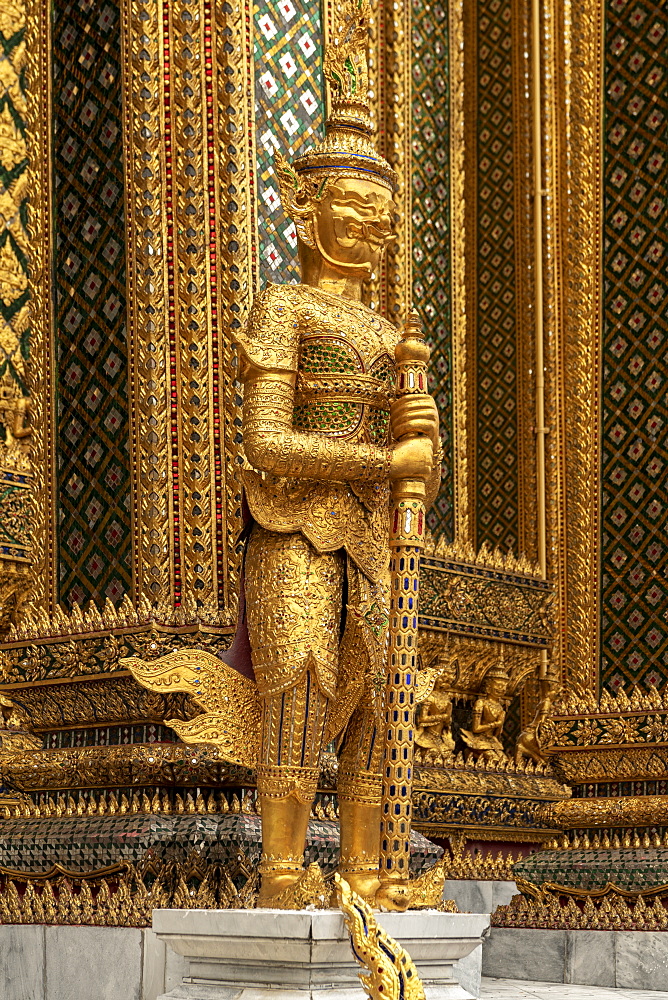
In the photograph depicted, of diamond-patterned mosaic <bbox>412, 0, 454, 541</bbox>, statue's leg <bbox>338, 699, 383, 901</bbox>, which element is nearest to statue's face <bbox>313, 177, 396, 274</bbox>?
statue's leg <bbox>338, 699, 383, 901</bbox>

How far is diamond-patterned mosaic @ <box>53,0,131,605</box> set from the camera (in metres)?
6.78

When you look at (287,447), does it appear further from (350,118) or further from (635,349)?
(635,349)

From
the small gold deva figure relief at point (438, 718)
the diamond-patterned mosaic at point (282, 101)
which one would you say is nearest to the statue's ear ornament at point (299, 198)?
the diamond-patterned mosaic at point (282, 101)

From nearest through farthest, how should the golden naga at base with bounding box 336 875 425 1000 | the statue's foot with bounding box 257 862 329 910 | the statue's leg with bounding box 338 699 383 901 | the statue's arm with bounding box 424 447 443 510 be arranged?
the golden naga at base with bounding box 336 875 425 1000
the statue's foot with bounding box 257 862 329 910
the statue's leg with bounding box 338 699 383 901
the statue's arm with bounding box 424 447 443 510

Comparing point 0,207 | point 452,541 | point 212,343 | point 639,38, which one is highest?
point 639,38

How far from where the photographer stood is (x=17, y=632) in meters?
A: 6.81

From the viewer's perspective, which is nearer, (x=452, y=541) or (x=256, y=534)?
(x=256, y=534)

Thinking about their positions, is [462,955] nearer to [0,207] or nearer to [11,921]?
[11,921]

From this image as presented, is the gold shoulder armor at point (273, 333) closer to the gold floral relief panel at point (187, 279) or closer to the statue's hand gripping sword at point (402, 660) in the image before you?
the statue's hand gripping sword at point (402, 660)

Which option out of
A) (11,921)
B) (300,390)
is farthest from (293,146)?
(11,921)

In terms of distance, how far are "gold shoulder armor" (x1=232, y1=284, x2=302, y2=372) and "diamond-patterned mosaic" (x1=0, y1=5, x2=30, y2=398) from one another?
2.41 m

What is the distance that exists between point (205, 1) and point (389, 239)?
196 centimetres

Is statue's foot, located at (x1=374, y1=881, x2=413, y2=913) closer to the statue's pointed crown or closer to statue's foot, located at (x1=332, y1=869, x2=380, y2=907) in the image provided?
statue's foot, located at (x1=332, y1=869, x2=380, y2=907)

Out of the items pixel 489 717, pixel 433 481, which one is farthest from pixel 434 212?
pixel 433 481
